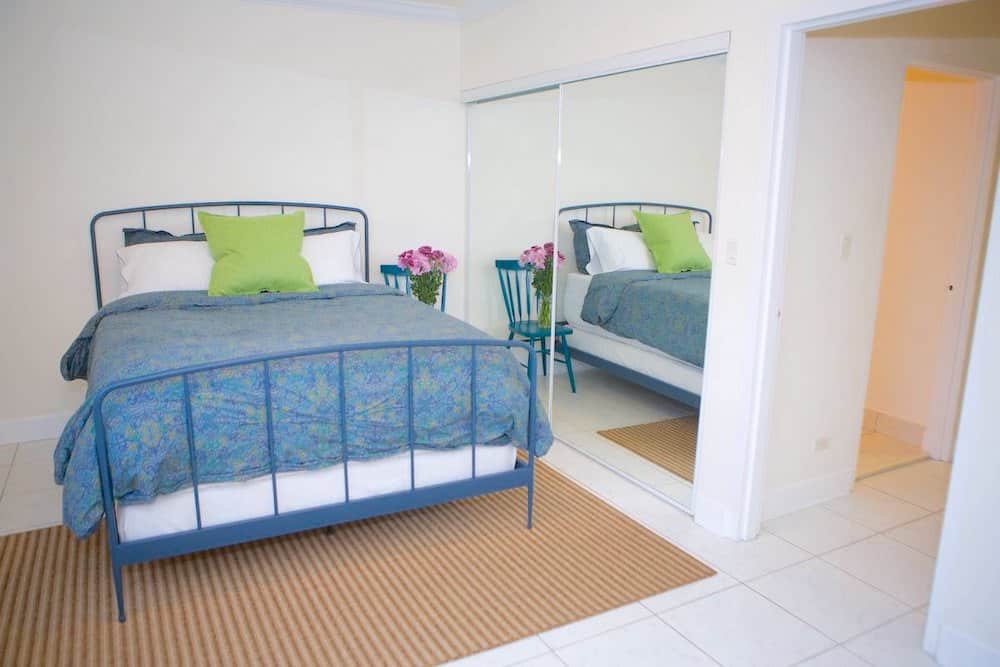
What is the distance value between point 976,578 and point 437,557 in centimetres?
169

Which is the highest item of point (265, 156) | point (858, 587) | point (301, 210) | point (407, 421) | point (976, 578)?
point (265, 156)

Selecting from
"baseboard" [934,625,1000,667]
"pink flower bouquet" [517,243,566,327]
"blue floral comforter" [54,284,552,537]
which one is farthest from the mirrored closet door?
"baseboard" [934,625,1000,667]

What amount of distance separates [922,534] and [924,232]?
1579 mm

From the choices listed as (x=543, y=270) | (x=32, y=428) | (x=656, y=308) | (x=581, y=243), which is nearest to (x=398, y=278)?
(x=543, y=270)

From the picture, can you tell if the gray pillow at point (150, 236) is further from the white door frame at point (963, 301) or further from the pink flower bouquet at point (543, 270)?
the white door frame at point (963, 301)

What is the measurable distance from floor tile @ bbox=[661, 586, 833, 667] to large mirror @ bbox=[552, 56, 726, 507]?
0.71 m

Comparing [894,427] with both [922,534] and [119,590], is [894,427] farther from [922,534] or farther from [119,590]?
[119,590]

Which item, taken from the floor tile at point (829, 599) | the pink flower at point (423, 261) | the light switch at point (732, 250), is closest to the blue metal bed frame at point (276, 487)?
the light switch at point (732, 250)

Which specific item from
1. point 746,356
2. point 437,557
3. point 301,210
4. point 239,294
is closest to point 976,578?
point 746,356

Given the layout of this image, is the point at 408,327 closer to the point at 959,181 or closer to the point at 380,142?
the point at 380,142

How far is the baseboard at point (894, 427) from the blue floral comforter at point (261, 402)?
2248mm

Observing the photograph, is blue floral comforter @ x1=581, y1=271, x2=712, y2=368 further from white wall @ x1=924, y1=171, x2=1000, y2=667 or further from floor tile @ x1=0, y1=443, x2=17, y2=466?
floor tile @ x1=0, y1=443, x2=17, y2=466

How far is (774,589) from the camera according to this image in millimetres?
2428

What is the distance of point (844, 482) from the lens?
3209 millimetres
